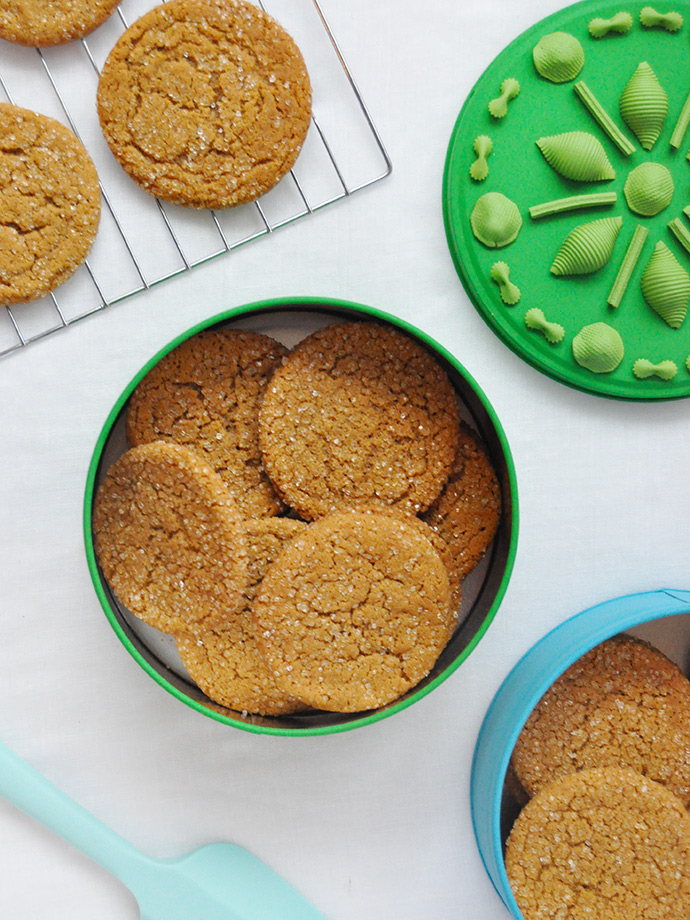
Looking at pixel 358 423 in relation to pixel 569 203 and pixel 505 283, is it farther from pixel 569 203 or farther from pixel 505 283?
pixel 569 203

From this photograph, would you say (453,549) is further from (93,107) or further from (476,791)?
(93,107)

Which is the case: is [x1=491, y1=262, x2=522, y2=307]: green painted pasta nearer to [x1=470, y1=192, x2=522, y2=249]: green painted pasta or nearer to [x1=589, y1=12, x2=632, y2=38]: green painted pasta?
[x1=470, y1=192, x2=522, y2=249]: green painted pasta

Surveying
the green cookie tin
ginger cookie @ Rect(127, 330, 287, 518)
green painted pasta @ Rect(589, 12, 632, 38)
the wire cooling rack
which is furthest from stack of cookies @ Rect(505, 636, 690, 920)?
green painted pasta @ Rect(589, 12, 632, 38)

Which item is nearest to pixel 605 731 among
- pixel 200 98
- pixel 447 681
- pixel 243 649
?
pixel 447 681

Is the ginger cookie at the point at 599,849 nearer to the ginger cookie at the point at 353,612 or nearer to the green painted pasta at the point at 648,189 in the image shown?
the ginger cookie at the point at 353,612

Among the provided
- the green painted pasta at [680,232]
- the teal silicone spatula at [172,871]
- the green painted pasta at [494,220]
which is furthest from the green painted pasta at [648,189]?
the teal silicone spatula at [172,871]

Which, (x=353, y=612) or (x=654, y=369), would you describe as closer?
(x=353, y=612)

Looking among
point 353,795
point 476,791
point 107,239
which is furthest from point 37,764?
point 107,239
